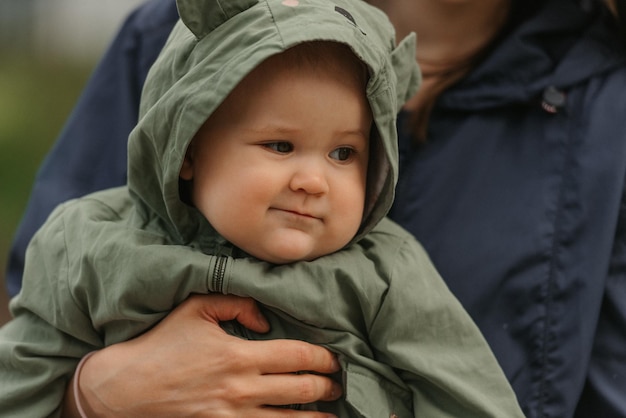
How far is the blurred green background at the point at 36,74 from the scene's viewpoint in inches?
198

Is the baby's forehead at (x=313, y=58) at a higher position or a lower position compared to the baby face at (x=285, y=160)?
higher

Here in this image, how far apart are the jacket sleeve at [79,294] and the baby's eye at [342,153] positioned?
28 centimetres

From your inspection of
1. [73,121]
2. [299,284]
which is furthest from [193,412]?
[73,121]

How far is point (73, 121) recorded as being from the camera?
2.24m

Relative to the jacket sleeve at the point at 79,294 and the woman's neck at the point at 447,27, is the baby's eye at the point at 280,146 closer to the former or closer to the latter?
the jacket sleeve at the point at 79,294

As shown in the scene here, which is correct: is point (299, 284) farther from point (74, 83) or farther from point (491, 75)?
point (74, 83)

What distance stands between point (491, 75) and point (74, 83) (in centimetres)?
388

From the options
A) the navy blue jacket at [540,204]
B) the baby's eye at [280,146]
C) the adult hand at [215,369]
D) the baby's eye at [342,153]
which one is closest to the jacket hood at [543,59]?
the navy blue jacket at [540,204]

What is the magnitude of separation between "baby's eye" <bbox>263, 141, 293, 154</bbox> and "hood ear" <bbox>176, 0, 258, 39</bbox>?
215mm

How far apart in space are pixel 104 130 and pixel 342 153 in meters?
0.82

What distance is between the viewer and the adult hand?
164 centimetres

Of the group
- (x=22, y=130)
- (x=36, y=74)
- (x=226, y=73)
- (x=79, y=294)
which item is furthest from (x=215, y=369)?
(x=36, y=74)

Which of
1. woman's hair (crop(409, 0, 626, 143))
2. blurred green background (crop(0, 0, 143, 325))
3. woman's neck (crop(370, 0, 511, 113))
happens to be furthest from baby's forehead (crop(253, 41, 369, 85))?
blurred green background (crop(0, 0, 143, 325))

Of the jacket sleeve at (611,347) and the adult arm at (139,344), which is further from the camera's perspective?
the jacket sleeve at (611,347)
